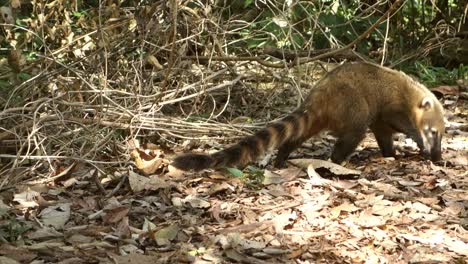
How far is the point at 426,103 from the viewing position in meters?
6.31

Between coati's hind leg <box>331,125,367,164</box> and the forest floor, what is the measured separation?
0.59 feet

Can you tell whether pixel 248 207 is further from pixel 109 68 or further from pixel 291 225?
pixel 109 68

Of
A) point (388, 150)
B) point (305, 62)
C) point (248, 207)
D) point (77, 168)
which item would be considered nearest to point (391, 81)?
point (388, 150)

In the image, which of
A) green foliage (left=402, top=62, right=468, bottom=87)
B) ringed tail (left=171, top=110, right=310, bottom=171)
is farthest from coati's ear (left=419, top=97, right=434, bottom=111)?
green foliage (left=402, top=62, right=468, bottom=87)

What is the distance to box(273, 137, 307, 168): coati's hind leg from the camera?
18.7 feet

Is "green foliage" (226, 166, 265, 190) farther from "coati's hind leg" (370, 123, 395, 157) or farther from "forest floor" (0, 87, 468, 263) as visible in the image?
"coati's hind leg" (370, 123, 395, 157)

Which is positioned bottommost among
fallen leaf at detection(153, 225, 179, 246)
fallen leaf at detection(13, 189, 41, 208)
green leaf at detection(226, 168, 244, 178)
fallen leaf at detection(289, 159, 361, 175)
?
fallen leaf at detection(13, 189, 41, 208)

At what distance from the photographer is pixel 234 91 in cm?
723

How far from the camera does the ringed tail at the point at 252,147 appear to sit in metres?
4.75

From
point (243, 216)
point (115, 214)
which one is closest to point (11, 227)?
point (115, 214)

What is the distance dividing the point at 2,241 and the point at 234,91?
369 cm

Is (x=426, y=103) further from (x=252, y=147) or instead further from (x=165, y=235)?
(x=165, y=235)

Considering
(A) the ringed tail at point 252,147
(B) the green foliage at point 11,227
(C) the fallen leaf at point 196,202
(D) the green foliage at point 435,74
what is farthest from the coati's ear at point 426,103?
(B) the green foliage at point 11,227

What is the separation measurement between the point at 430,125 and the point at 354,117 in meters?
0.90
